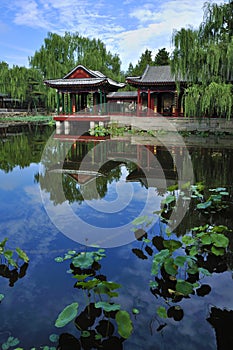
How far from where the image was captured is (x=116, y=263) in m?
3.59

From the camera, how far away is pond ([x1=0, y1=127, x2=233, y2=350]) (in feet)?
8.04

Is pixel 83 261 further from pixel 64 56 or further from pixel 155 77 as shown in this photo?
pixel 64 56

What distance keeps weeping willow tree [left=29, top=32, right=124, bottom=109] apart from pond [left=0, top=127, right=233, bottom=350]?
2336 centimetres

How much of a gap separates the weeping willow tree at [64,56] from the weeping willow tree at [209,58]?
54.6ft

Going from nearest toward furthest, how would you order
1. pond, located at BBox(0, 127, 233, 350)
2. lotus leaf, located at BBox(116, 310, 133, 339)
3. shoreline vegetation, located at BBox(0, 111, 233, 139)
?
lotus leaf, located at BBox(116, 310, 133, 339) → pond, located at BBox(0, 127, 233, 350) → shoreline vegetation, located at BBox(0, 111, 233, 139)

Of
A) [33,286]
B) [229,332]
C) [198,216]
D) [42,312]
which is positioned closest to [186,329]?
[229,332]

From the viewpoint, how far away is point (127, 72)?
136 feet

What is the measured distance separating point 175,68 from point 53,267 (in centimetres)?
1265

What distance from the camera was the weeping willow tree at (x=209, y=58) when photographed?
12.6 metres

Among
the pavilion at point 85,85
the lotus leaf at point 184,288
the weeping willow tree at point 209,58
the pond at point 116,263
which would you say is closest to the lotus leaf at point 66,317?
the pond at point 116,263

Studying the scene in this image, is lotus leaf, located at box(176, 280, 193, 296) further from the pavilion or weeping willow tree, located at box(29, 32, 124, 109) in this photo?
weeping willow tree, located at box(29, 32, 124, 109)

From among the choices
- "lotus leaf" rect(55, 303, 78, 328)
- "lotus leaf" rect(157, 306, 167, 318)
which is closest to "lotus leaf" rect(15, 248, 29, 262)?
"lotus leaf" rect(55, 303, 78, 328)

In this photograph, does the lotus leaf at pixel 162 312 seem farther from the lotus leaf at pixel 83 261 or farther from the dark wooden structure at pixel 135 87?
the dark wooden structure at pixel 135 87

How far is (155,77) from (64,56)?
15.6m
